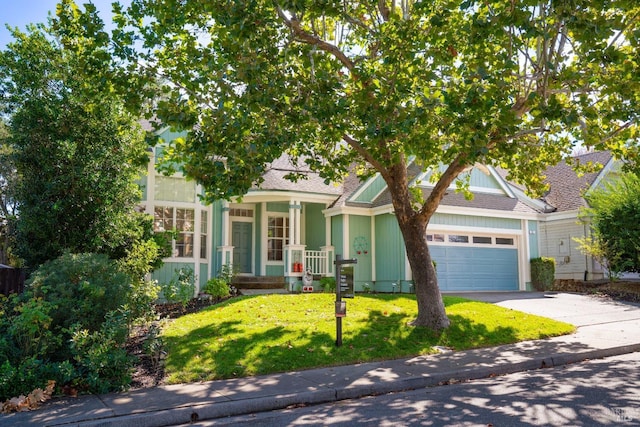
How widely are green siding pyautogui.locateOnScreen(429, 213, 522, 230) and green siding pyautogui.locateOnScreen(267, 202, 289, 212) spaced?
5.52m

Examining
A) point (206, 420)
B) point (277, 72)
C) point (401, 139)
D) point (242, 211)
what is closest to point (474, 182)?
point (242, 211)

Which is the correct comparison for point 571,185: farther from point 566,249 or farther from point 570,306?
point 570,306

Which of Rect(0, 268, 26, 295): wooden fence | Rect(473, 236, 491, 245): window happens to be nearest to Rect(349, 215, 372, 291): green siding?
Rect(473, 236, 491, 245): window

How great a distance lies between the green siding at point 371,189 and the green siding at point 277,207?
109 inches

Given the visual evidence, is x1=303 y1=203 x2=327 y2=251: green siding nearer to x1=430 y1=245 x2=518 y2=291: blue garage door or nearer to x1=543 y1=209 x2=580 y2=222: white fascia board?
x1=430 y1=245 x2=518 y2=291: blue garage door

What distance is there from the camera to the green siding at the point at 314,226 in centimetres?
1983

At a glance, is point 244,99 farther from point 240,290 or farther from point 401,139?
point 240,290

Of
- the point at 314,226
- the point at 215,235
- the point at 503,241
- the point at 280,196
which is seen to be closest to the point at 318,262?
the point at 314,226

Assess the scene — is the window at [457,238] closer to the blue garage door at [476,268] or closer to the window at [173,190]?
the blue garage door at [476,268]

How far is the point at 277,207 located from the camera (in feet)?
65.5

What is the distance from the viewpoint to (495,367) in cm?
834

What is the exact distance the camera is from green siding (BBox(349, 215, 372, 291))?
739 inches

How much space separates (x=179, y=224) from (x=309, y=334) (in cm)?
842

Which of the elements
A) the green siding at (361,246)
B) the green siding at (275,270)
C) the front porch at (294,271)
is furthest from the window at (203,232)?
the green siding at (361,246)
